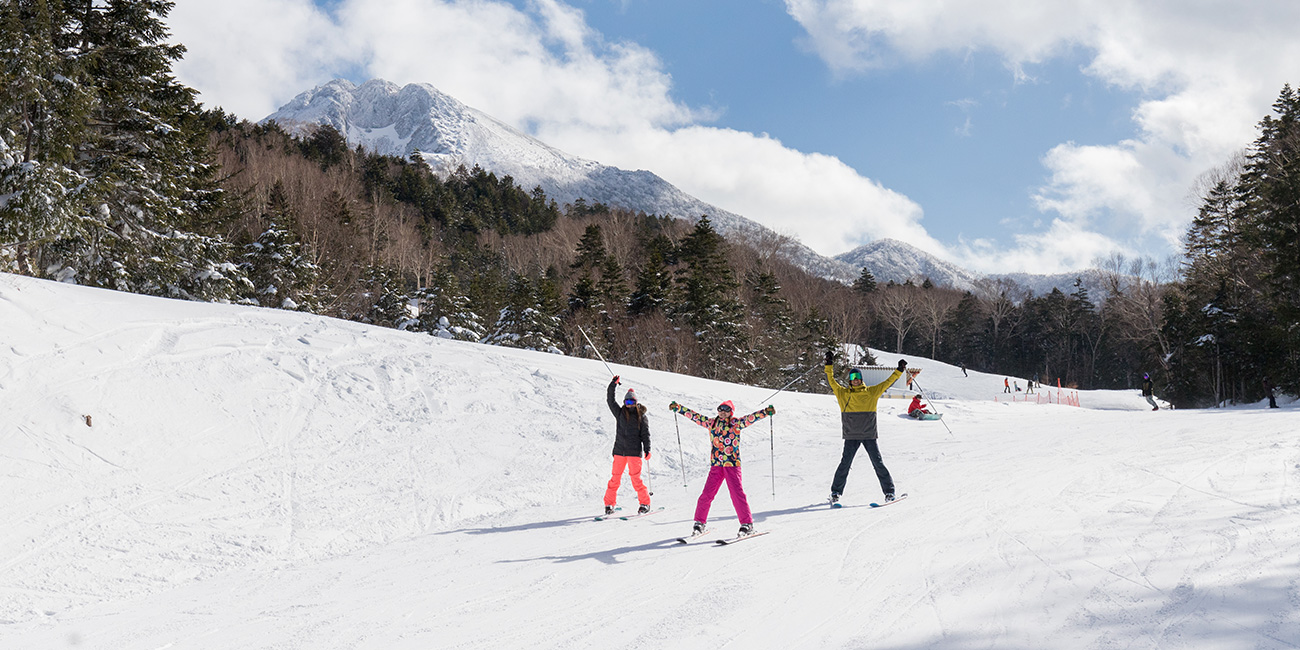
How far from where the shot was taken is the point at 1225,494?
27.4 feet

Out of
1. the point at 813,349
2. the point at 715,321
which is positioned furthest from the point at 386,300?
the point at 813,349

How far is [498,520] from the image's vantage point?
29.9 feet

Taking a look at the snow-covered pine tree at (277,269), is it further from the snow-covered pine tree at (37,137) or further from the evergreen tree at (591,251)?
the evergreen tree at (591,251)

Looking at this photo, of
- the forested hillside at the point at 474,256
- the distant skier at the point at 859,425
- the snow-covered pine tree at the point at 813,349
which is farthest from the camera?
the snow-covered pine tree at the point at 813,349

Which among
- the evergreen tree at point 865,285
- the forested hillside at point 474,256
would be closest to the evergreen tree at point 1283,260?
the forested hillside at point 474,256

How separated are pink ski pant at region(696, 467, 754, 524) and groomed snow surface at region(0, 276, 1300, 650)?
1.12ft

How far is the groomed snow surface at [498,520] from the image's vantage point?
5234 millimetres

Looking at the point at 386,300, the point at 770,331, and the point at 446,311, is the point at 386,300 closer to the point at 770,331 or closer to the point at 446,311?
the point at 446,311

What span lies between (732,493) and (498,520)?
3454 mm

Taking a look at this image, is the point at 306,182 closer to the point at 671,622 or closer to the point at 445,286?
the point at 445,286

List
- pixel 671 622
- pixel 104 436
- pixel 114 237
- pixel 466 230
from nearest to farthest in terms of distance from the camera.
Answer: pixel 671 622
pixel 104 436
pixel 114 237
pixel 466 230

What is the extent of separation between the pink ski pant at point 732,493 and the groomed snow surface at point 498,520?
0.34 meters

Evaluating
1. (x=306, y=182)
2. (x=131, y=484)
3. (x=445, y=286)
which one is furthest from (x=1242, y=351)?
(x=306, y=182)

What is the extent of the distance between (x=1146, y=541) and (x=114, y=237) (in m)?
22.0
